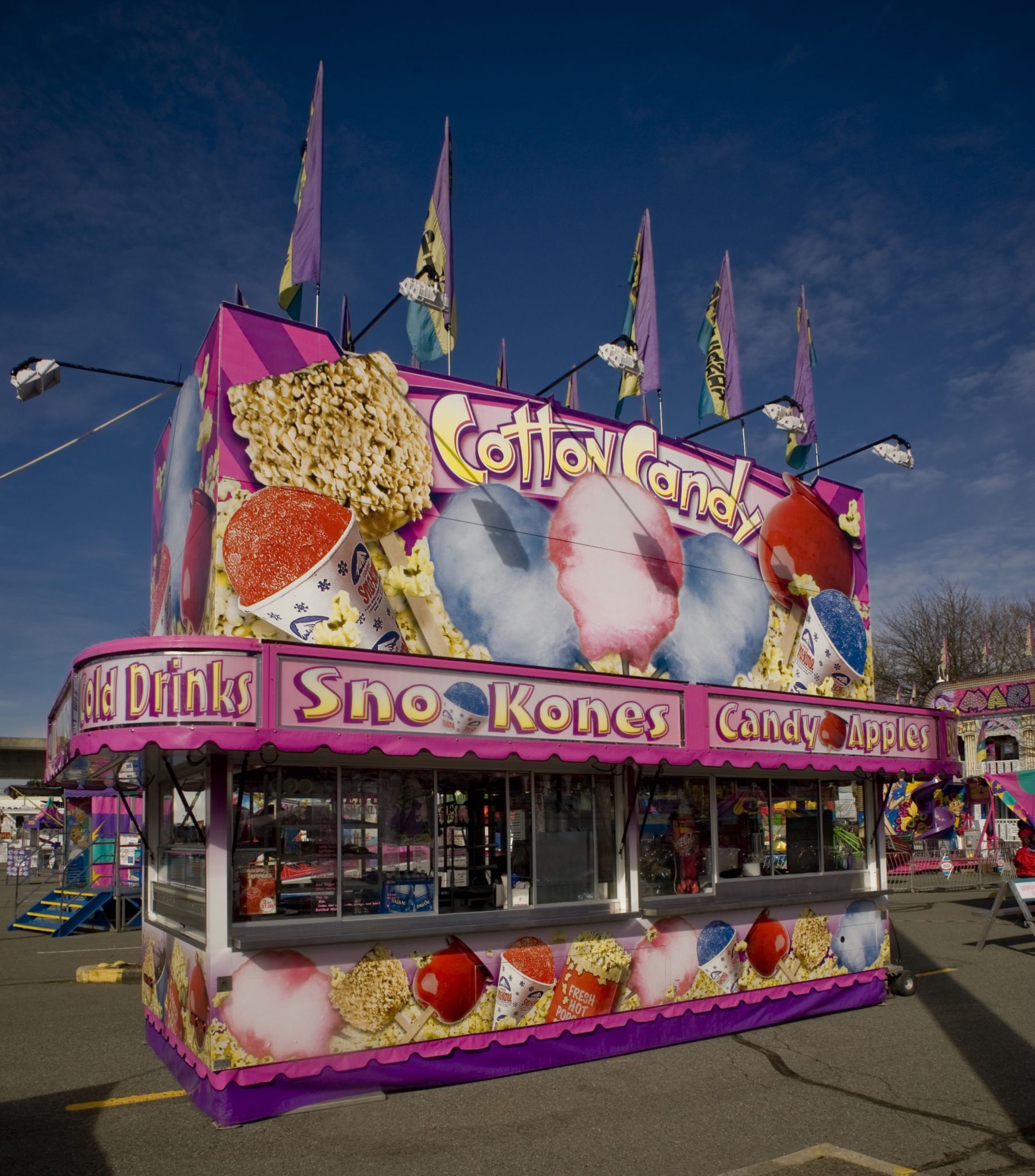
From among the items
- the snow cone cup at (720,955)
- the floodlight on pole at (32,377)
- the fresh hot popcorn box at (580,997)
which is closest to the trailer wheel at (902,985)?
the snow cone cup at (720,955)

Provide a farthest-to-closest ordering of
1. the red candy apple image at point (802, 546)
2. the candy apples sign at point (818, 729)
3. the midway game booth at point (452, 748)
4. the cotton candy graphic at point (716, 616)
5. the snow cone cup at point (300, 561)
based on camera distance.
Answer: the red candy apple image at point (802, 546) → the cotton candy graphic at point (716, 616) → the candy apples sign at point (818, 729) → the snow cone cup at point (300, 561) → the midway game booth at point (452, 748)

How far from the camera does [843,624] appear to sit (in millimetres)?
12859

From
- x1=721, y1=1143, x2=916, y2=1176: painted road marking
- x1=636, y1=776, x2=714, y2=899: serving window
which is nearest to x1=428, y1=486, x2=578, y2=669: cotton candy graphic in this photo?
x1=636, y1=776, x2=714, y2=899: serving window

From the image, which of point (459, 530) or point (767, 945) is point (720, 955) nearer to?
point (767, 945)

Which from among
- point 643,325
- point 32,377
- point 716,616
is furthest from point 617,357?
point 32,377

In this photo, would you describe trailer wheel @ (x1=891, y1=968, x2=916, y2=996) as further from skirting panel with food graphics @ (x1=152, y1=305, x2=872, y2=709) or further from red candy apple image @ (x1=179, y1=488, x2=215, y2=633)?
red candy apple image @ (x1=179, y1=488, x2=215, y2=633)

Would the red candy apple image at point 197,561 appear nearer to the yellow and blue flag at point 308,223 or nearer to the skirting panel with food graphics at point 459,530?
the skirting panel with food graphics at point 459,530

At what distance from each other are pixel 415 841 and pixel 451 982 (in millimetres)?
1174

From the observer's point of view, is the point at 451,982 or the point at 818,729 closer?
the point at 451,982

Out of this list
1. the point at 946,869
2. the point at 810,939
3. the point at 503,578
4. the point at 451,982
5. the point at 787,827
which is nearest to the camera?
the point at 451,982

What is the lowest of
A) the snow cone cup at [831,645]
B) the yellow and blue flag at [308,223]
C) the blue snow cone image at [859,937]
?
the blue snow cone image at [859,937]

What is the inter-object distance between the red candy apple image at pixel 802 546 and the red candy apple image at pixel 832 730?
79.1 inches

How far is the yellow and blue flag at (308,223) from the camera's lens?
32.1 feet

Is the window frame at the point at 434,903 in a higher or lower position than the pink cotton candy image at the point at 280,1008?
higher
